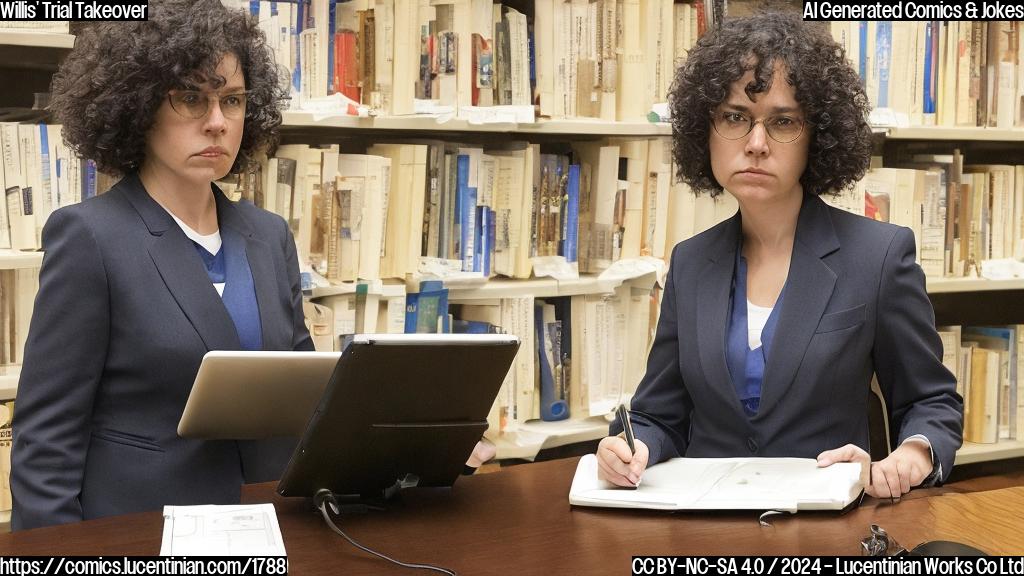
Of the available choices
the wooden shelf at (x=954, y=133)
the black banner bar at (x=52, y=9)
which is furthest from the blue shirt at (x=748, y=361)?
the wooden shelf at (x=954, y=133)

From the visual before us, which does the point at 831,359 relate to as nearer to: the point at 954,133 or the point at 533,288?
the point at 533,288

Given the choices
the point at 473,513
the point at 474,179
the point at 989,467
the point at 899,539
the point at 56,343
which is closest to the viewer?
the point at 899,539

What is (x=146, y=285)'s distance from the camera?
1755 millimetres

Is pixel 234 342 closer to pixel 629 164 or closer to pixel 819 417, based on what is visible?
pixel 819 417

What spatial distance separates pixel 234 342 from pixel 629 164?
1.53 meters

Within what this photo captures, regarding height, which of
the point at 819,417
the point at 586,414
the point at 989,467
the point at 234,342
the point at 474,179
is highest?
the point at 474,179

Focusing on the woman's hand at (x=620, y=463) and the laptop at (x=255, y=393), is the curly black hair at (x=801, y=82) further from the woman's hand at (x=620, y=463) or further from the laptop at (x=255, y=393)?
the laptop at (x=255, y=393)

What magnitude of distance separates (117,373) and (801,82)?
1.24m

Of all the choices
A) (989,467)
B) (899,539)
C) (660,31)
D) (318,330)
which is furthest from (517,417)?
(989,467)

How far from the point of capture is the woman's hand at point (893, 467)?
1.58m

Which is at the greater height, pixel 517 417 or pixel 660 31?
pixel 660 31

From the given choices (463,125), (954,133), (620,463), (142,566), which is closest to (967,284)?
(954,133)

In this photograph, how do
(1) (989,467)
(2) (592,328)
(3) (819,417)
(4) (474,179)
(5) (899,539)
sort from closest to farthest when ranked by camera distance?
(5) (899,539) → (3) (819,417) → (4) (474,179) → (2) (592,328) → (1) (989,467)

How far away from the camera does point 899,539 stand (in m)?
1.40
